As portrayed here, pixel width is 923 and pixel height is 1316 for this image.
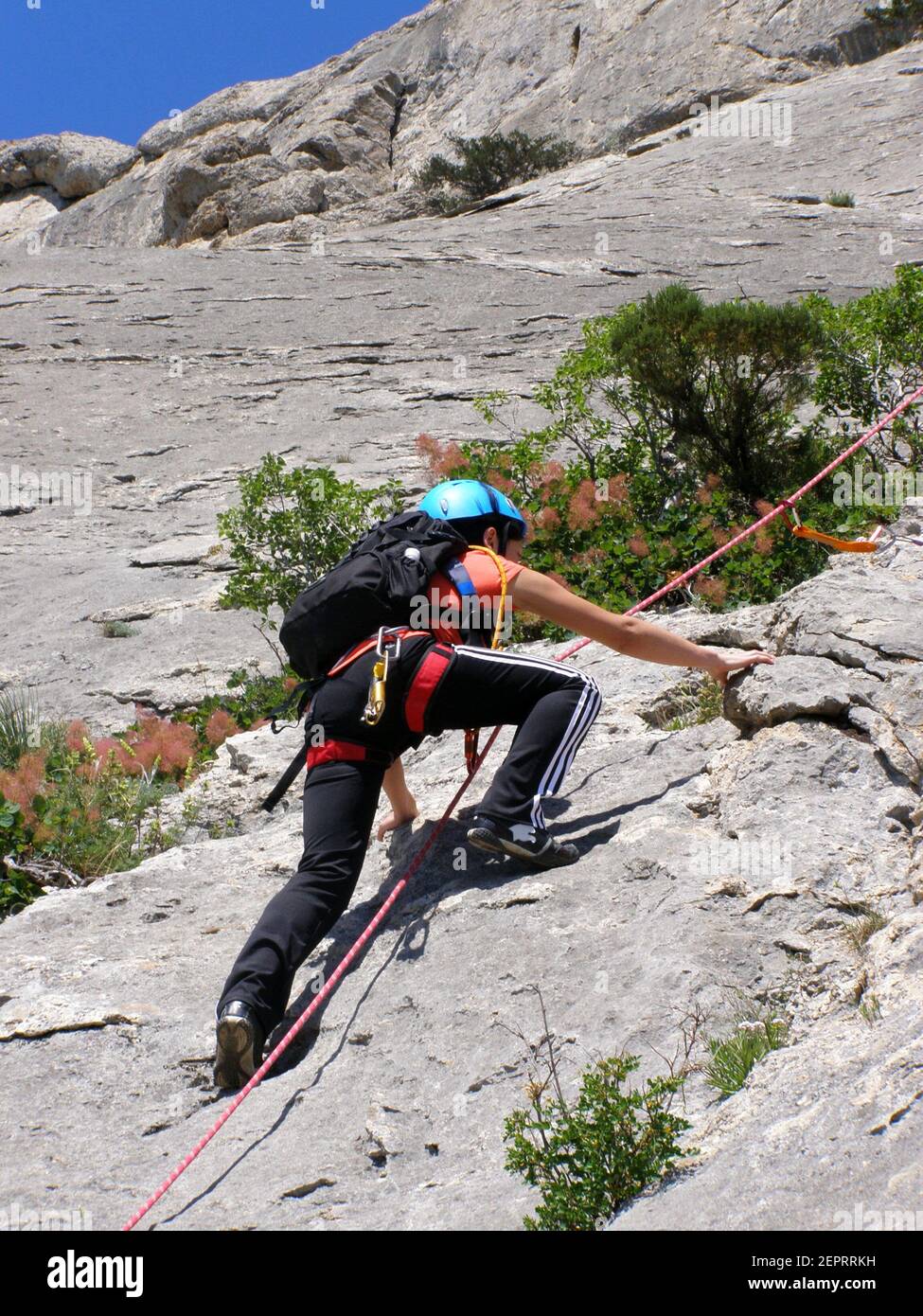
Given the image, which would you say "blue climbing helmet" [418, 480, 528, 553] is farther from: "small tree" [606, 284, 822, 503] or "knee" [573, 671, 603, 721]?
"small tree" [606, 284, 822, 503]

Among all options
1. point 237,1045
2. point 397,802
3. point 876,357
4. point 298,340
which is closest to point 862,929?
point 237,1045

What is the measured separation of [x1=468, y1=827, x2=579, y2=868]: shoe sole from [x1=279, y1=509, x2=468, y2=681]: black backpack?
0.78m

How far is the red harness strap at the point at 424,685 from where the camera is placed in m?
4.00

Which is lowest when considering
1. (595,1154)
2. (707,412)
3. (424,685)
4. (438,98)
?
(595,1154)

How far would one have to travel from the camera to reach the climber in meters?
4.00

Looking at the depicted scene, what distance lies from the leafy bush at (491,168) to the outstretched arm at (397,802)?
2626 cm

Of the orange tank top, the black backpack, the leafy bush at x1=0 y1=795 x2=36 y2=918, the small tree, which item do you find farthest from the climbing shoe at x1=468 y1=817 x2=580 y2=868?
the small tree

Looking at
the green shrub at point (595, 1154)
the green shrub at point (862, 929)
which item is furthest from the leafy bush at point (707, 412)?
the green shrub at point (595, 1154)

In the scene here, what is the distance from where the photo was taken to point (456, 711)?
4.12 m

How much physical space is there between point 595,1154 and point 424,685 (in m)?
1.73

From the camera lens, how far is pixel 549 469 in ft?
28.8

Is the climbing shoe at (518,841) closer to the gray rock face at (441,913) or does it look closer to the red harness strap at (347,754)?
the gray rock face at (441,913)

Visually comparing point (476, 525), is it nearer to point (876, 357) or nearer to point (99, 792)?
point (99, 792)
